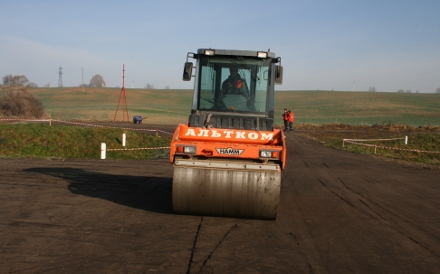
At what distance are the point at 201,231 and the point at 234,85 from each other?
10.9 ft

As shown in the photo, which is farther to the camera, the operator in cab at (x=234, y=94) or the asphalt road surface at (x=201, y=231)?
the operator in cab at (x=234, y=94)

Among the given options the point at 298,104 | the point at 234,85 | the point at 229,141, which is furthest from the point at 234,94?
the point at 298,104

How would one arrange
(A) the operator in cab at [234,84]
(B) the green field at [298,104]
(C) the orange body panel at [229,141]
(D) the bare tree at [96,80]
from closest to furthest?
(C) the orange body panel at [229,141]
(A) the operator in cab at [234,84]
(B) the green field at [298,104]
(D) the bare tree at [96,80]

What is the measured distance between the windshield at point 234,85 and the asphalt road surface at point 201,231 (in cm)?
220

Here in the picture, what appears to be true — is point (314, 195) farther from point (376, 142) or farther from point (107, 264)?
point (376, 142)

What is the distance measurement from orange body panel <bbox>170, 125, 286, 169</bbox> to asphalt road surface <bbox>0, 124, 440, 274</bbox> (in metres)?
1.16

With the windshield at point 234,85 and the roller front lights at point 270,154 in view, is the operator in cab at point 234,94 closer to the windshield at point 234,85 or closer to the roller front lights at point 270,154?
the windshield at point 234,85

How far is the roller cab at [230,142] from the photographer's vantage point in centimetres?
720

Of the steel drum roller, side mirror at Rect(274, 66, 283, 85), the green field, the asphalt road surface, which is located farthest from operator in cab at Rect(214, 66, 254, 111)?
the green field

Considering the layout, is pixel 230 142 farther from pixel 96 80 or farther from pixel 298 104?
pixel 96 80

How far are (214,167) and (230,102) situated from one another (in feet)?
6.47

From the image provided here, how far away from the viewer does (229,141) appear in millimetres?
7734

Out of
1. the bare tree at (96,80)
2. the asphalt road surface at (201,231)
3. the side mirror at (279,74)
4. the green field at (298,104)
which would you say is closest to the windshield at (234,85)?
the side mirror at (279,74)

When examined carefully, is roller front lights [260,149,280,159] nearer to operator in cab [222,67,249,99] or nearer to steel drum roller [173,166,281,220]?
steel drum roller [173,166,281,220]
